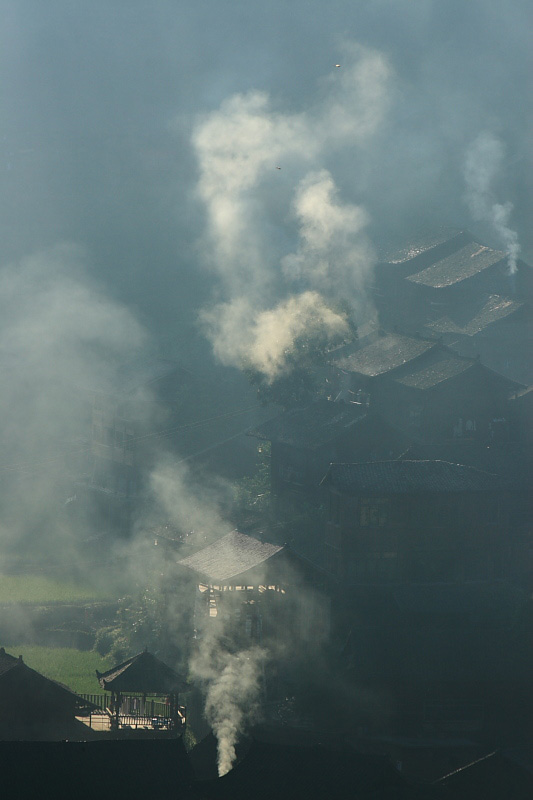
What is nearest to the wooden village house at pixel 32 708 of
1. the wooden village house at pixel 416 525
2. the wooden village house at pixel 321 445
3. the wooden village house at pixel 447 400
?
the wooden village house at pixel 416 525

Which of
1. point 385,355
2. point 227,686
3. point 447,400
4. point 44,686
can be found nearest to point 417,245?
point 385,355

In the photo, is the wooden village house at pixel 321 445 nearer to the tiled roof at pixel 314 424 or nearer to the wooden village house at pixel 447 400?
the tiled roof at pixel 314 424

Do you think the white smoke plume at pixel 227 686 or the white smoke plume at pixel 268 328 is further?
the white smoke plume at pixel 268 328

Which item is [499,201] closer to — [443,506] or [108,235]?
[108,235]

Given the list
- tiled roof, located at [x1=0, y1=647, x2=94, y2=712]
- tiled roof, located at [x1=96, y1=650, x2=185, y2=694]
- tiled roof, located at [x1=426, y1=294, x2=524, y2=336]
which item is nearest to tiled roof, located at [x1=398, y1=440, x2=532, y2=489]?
tiled roof, located at [x1=426, y1=294, x2=524, y2=336]

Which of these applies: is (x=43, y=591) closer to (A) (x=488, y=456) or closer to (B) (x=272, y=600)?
Result: (B) (x=272, y=600)

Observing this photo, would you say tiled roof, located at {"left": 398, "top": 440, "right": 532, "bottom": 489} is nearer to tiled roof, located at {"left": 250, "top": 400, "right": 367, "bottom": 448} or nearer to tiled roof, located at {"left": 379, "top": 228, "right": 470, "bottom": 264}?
tiled roof, located at {"left": 250, "top": 400, "right": 367, "bottom": 448}
